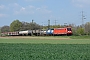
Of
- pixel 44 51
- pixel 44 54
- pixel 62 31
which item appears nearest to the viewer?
pixel 44 54

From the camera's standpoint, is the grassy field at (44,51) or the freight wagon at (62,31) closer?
the grassy field at (44,51)

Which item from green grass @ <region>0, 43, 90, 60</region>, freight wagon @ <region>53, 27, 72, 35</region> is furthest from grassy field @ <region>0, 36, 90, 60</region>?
freight wagon @ <region>53, 27, 72, 35</region>

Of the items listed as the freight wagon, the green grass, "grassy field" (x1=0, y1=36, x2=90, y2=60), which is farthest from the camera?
the freight wagon

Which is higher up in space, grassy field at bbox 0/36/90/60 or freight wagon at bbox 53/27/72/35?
freight wagon at bbox 53/27/72/35

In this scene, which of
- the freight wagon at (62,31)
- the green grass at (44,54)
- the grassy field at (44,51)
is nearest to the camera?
the green grass at (44,54)

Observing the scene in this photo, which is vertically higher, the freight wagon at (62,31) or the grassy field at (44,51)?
the freight wagon at (62,31)

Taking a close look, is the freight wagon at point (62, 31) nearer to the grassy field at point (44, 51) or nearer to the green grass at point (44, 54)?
the grassy field at point (44, 51)

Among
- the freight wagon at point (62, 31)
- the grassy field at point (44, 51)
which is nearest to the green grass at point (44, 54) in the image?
the grassy field at point (44, 51)

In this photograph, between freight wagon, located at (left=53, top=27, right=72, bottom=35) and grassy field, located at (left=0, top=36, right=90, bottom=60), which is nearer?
grassy field, located at (left=0, top=36, right=90, bottom=60)

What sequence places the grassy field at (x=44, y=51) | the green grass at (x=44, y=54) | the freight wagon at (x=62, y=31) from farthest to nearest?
the freight wagon at (x=62, y=31), the grassy field at (x=44, y=51), the green grass at (x=44, y=54)

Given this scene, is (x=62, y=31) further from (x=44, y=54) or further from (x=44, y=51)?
(x=44, y=54)

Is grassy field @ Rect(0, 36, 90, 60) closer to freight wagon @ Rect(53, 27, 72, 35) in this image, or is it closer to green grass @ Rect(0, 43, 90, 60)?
green grass @ Rect(0, 43, 90, 60)

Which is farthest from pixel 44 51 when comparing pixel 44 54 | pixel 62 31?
pixel 62 31

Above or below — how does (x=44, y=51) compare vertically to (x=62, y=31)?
below
